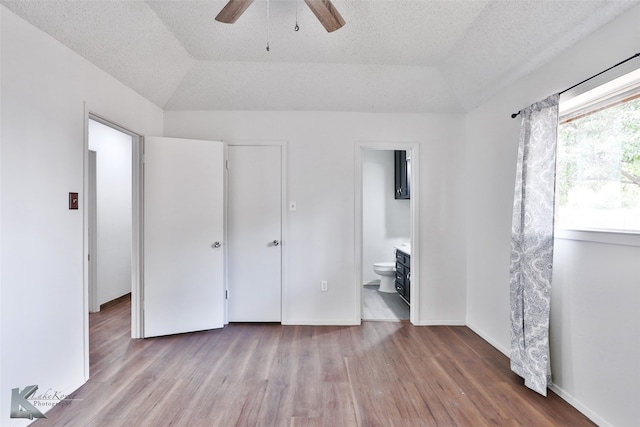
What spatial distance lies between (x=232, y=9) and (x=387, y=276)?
12.4 feet

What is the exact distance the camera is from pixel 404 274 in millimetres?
3828

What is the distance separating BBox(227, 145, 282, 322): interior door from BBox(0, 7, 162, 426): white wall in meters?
1.33

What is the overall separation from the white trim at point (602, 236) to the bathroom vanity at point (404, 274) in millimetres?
1733

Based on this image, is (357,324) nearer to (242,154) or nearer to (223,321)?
(223,321)

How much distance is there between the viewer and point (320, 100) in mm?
3080

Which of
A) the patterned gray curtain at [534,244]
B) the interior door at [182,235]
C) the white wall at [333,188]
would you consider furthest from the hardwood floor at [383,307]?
the interior door at [182,235]

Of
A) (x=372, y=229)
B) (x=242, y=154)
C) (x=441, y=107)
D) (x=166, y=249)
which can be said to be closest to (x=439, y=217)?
(x=441, y=107)

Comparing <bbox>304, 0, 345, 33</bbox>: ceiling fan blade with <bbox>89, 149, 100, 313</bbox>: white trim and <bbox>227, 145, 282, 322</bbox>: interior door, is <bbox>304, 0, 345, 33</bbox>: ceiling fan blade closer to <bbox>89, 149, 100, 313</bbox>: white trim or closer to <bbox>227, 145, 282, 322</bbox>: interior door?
Answer: <bbox>227, 145, 282, 322</bbox>: interior door

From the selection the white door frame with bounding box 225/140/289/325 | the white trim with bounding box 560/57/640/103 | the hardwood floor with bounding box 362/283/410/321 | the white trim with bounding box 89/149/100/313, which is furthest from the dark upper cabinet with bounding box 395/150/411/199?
the white trim with bounding box 89/149/100/313

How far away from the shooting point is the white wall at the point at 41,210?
160 cm

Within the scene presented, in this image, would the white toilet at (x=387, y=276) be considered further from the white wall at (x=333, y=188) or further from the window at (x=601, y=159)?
the window at (x=601, y=159)

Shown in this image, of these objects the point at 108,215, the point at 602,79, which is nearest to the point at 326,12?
the point at 602,79

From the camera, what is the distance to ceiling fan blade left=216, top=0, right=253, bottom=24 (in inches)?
64.3

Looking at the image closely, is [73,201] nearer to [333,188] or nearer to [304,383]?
[304,383]
